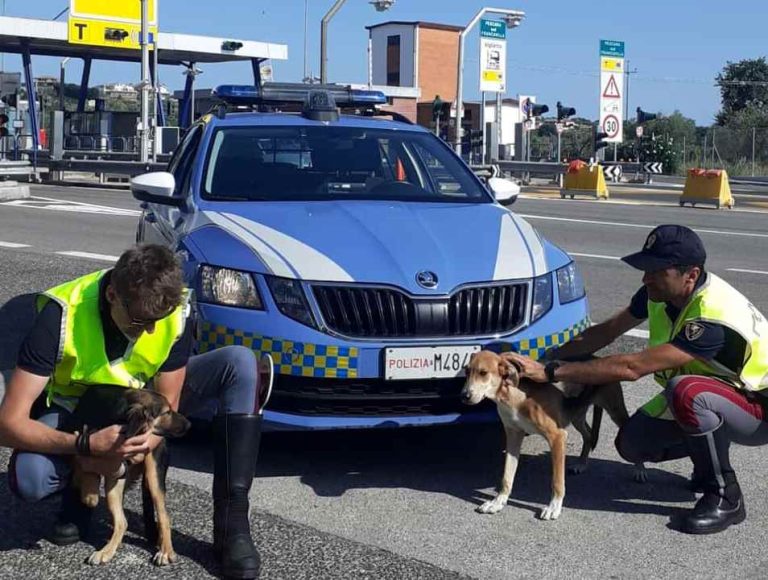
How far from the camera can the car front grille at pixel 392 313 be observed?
500 cm

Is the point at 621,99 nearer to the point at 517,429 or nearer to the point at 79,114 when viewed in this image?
the point at 79,114

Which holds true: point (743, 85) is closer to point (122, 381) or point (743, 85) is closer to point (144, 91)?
point (144, 91)

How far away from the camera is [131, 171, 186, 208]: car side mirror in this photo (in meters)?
6.30

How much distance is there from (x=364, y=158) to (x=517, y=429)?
100.0 inches

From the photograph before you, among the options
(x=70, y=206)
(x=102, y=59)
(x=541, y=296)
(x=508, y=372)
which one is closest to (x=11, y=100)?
(x=102, y=59)

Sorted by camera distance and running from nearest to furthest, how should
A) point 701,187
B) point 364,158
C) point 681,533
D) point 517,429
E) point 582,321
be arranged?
point 681,533 < point 517,429 < point 582,321 < point 364,158 < point 701,187

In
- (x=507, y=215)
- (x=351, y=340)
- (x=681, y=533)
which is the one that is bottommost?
(x=681, y=533)

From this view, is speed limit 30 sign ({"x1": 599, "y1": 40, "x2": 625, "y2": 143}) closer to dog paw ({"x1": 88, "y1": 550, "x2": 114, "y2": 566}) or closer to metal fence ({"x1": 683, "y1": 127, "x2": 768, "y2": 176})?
metal fence ({"x1": 683, "y1": 127, "x2": 768, "y2": 176})

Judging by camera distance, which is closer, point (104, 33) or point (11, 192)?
point (11, 192)

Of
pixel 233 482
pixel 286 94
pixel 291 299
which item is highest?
pixel 286 94

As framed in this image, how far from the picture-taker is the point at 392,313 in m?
5.01

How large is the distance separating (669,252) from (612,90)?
102 ft

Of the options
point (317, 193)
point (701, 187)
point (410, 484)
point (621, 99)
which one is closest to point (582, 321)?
point (410, 484)

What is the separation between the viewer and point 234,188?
21.0 feet
